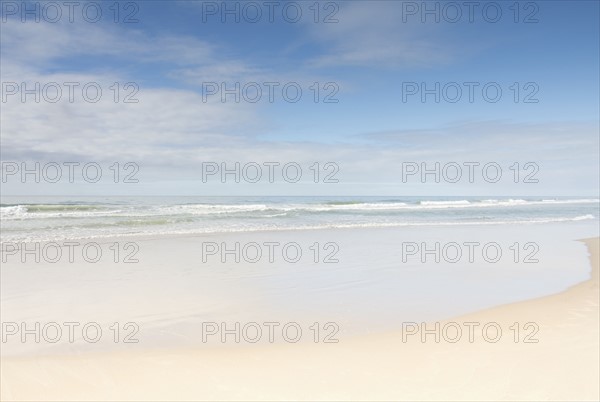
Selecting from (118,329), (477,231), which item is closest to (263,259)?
(118,329)

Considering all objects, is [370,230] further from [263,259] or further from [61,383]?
[61,383]

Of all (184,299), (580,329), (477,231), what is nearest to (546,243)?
(477,231)

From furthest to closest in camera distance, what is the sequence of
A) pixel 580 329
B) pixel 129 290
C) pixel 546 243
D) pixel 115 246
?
pixel 546 243, pixel 115 246, pixel 129 290, pixel 580 329

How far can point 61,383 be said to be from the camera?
3963 mm

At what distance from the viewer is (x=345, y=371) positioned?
4.13m

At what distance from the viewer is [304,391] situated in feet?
12.4

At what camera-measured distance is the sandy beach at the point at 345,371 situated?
3.74m

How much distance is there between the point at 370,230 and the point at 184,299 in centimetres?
1174

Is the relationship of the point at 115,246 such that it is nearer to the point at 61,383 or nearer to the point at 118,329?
the point at 118,329

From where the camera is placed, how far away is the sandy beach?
12.3 feet

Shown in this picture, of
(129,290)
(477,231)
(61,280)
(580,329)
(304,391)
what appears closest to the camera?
(304,391)

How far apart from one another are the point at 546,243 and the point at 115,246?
12.6 metres

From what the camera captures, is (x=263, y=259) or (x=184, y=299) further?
(x=263, y=259)

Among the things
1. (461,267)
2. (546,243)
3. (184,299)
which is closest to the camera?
(184,299)
